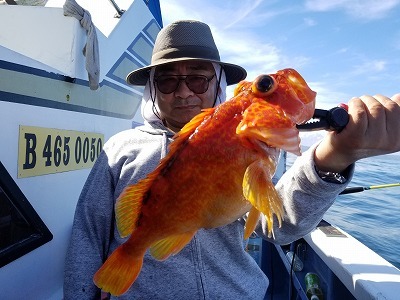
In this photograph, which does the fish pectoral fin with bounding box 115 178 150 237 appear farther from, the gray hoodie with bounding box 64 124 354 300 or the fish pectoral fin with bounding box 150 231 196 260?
the gray hoodie with bounding box 64 124 354 300

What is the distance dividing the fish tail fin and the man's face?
3.78ft

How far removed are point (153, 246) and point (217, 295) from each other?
31.7 inches

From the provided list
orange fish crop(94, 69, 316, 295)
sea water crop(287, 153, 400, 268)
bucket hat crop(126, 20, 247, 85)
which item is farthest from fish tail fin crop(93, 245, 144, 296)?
sea water crop(287, 153, 400, 268)

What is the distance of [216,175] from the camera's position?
1.21m

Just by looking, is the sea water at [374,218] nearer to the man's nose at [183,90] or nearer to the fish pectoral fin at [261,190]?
the man's nose at [183,90]

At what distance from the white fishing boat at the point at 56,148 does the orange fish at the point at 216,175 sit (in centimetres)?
147

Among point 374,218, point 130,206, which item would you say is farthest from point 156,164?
point 374,218

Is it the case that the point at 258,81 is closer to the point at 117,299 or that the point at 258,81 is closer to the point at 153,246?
the point at 153,246

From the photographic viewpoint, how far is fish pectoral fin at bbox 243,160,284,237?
3.66ft

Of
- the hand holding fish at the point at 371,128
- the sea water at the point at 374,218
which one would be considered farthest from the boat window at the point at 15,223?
the sea water at the point at 374,218

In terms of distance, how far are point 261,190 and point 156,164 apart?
1.10 metres

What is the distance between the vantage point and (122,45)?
164 inches

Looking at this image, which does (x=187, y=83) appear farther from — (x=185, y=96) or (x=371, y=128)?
(x=371, y=128)

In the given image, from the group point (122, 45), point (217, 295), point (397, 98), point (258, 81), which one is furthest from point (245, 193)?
point (122, 45)
